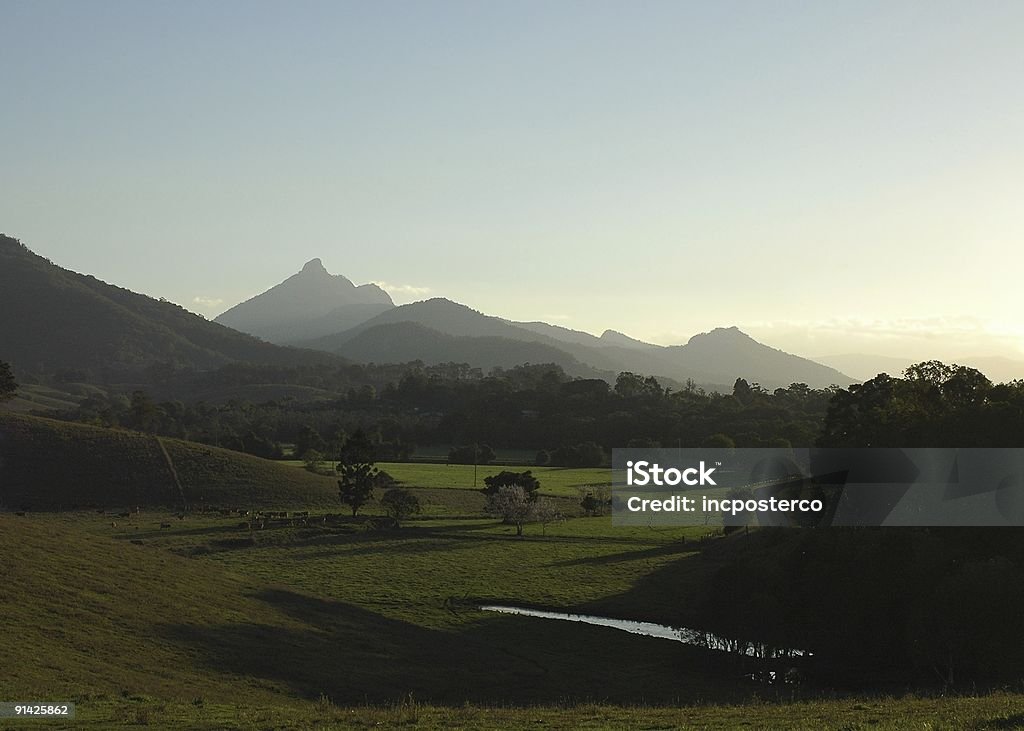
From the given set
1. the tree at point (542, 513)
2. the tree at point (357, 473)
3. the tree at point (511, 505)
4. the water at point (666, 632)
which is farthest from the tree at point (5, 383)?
the water at point (666, 632)

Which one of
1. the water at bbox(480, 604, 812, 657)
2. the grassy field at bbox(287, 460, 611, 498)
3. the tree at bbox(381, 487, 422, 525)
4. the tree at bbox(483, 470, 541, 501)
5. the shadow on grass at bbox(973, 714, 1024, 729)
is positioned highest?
the shadow on grass at bbox(973, 714, 1024, 729)

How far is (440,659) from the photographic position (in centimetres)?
4069

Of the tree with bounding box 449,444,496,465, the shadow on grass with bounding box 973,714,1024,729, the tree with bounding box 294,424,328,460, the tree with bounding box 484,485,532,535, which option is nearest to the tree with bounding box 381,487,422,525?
the tree with bounding box 484,485,532,535

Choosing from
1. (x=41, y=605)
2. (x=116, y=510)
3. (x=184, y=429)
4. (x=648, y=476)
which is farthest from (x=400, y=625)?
(x=184, y=429)

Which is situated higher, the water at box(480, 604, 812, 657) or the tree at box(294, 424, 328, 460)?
the tree at box(294, 424, 328, 460)

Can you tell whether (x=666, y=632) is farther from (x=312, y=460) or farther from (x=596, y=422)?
(x=596, y=422)

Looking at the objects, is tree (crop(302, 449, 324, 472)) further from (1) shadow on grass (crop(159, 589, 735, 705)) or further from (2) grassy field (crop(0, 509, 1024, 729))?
(1) shadow on grass (crop(159, 589, 735, 705))

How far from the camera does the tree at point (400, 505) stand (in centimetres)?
9294

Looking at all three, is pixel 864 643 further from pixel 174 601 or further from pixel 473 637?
pixel 174 601

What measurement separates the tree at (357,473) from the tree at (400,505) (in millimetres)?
2678

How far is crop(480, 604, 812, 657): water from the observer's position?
44.4m

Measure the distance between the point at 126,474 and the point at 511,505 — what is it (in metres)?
49.4

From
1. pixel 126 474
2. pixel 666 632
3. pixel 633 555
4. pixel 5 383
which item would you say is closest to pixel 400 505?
pixel 633 555

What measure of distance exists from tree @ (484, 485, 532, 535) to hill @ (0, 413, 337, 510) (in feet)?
75.6
